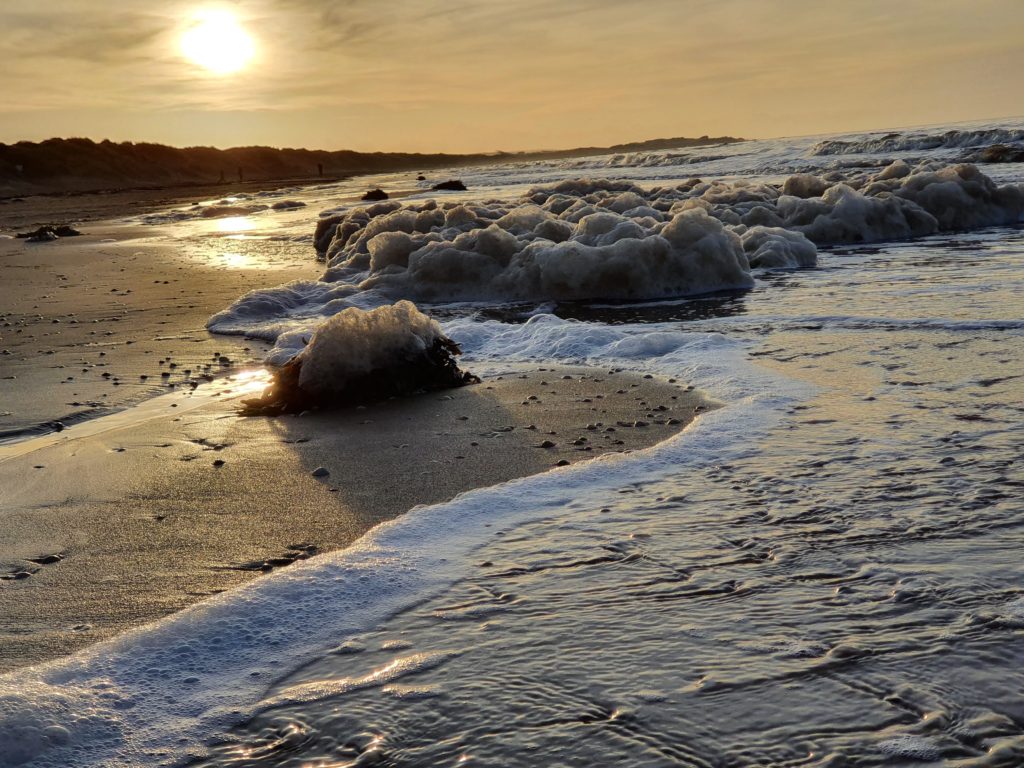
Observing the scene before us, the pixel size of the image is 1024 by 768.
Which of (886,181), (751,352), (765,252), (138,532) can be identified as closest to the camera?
(138,532)

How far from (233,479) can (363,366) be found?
1.52 meters

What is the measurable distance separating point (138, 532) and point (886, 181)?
13406mm

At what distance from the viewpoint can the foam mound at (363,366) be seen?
5.36m

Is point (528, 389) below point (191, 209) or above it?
below

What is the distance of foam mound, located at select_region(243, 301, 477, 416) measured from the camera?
17.6 ft

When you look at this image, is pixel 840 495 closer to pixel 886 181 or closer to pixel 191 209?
pixel 886 181

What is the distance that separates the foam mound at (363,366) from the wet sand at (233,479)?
16 centimetres

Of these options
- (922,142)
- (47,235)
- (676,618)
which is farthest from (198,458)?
(922,142)

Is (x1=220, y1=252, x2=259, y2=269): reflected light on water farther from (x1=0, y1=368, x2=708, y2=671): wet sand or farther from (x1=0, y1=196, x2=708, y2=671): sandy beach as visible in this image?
(x1=0, y1=368, x2=708, y2=671): wet sand

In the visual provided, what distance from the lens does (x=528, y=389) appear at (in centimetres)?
559

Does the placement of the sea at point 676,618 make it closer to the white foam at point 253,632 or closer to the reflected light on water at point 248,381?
the white foam at point 253,632

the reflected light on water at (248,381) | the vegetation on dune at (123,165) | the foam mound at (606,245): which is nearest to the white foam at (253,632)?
the reflected light on water at (248,381)

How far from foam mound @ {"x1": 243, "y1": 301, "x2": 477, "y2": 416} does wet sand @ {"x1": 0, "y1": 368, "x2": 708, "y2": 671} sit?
161 millimetres

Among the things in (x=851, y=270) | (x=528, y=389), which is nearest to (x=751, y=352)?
(x=528, y=389)
